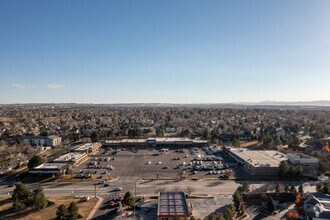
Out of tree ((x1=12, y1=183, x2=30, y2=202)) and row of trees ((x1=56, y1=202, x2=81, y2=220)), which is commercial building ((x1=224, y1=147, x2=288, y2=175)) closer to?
row of trees ((x1=56, y1=202, x2=81, y2=220))

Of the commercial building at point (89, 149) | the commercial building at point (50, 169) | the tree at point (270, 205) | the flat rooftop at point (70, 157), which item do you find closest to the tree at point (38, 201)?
the commercial building at point (50, 169)

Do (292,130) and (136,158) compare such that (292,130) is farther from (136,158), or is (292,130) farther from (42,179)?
(42,179)

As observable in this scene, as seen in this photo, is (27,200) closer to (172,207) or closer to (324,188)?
(172,207)

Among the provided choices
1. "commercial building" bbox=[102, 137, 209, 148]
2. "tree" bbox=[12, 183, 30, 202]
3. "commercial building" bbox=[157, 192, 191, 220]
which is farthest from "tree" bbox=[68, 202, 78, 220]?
"commercial building" bbox=[102, 137, 209, 148]

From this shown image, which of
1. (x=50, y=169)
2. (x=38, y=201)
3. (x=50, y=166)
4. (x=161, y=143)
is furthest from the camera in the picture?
(x=161, y=143)

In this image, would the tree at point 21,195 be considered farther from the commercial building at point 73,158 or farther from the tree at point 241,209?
the tree at point 241,209

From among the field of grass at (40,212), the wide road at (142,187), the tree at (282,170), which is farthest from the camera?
the tree at (282,170)

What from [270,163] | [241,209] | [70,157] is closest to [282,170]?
[270,163]
